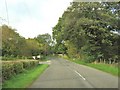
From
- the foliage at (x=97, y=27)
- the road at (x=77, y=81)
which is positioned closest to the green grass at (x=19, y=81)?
the road at (x=77, y=81)

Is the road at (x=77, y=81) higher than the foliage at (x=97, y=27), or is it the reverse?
the foliage at (x=97, y=27)

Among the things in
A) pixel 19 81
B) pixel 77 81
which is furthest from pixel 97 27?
pixel 19 81

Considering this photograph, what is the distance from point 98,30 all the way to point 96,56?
497 cm

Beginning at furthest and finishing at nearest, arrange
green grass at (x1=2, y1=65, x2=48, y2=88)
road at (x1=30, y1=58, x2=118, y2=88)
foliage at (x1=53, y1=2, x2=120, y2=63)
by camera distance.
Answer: foliage at (x1=53, y1=2, x2=120, y2=63)
road at (x1=30, y1=58, x2=118, y2=88)
green grass at (x1=2, y1=65, x2=48, y2=88)

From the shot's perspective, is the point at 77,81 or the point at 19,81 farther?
the point at 77,81

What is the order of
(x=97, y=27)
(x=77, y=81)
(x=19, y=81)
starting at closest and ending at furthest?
(x=19, y=81), (x=77, y=81), (x=97, y=27)

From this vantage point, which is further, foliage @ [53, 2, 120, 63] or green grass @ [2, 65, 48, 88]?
foliage @ [53, 2, 120, 63]

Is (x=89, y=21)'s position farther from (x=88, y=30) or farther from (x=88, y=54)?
(x=88, y=54)

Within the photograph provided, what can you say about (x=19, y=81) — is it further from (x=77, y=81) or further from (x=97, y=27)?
(x=97, y=27)

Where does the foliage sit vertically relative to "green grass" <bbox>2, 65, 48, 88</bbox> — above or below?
above

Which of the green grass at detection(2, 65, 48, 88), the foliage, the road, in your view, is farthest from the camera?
the foliage

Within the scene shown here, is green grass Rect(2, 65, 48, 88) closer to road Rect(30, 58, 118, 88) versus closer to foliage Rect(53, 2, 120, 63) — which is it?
road Rect(30, 58, 118, 88)

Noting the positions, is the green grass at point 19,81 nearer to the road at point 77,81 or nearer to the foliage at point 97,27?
the road at point 77,81

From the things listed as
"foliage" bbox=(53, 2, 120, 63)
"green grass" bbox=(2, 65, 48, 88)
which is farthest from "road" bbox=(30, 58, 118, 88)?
"foliage" bbox=(53, 2, 120, 63)
